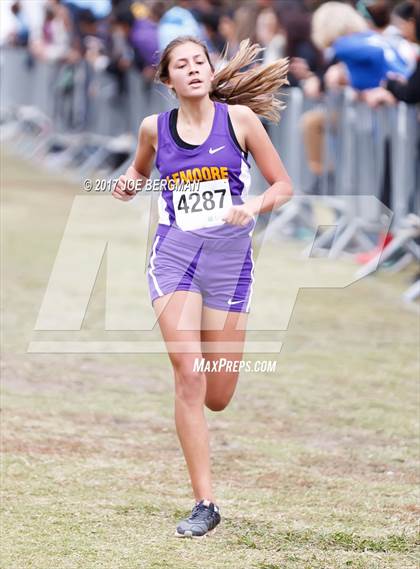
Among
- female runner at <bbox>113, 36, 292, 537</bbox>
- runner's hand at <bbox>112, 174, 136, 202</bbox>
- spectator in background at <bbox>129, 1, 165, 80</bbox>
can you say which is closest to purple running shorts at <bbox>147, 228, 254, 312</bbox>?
female runner at <bbox>113, 36, 292, 537</bbox>

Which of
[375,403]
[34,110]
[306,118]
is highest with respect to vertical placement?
[375,403]

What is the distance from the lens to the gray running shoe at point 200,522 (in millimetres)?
5250

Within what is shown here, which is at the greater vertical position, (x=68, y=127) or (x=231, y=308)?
(x=231, y=308)

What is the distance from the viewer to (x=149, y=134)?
565 centimetres

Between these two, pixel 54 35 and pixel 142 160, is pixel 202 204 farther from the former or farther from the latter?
pixel 54 35

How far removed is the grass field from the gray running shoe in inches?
2.1

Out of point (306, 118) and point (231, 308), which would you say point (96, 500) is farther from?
point (306, 118)

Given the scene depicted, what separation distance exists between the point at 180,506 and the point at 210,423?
1564 millimetres

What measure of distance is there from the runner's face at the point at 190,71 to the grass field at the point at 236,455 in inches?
68.8

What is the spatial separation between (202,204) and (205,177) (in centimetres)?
11

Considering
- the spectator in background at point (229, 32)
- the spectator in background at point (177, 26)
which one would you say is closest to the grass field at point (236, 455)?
the spectator in background at point (229, 32)

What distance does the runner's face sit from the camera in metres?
5.49

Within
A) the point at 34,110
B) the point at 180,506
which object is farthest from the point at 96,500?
the point at 34,110

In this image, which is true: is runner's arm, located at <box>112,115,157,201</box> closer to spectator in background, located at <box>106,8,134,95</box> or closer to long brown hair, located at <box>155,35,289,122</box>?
long brown hair, located at <box>155,35,289,122</box>
